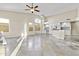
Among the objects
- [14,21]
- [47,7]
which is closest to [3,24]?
[14,21]

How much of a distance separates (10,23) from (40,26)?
54 centimetres

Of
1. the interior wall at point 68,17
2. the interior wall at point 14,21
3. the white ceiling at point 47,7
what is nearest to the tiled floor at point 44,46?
the interior wall at point 14,21

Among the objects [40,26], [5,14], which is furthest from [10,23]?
[40,26]

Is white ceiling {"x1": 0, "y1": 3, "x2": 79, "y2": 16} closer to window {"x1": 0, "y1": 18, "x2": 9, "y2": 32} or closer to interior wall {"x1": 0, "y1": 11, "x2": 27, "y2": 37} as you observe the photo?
interior wall {"x1": 0, "y1": 11, "x2": 27, "y2": 37}

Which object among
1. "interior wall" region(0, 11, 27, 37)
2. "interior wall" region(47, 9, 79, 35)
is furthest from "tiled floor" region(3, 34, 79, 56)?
"interior wall" region(47, 9, 79, 35)

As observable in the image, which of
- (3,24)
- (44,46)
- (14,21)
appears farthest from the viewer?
(44,46)

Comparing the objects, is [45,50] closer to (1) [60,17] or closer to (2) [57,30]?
(2) [57,30]

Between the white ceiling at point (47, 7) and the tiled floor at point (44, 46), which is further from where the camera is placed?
the tiled floor at point (44, 46)

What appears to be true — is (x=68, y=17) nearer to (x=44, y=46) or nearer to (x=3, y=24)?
(x=44, y=46)

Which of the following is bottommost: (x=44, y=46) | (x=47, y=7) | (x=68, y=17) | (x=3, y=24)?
(x=44, y=46)

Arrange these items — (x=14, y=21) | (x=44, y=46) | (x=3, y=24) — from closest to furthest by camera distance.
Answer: (x=3, y=24), (x=14, y=21), (x=44, y=46)

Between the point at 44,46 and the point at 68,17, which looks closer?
the point at 68,17

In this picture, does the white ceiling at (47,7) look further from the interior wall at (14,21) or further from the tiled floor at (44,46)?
the tiled floor at (44,46)

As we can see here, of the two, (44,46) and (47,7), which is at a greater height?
(47,7)
